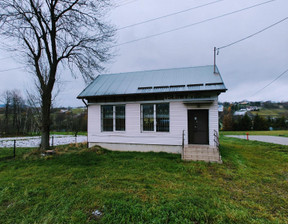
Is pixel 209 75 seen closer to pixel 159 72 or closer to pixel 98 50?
pixel 159 72

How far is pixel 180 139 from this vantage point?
8.22m

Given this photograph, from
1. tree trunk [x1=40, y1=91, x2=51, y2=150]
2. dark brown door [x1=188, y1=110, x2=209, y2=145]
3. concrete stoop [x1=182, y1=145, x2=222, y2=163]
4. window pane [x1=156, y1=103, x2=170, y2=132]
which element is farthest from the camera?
tree trunk [x1=40, y1=91, x2=51, y2=150]

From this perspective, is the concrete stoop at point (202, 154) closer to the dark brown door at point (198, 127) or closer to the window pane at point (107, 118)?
the dark brown door at point (198, 127)

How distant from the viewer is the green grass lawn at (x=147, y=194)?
2.95 meters

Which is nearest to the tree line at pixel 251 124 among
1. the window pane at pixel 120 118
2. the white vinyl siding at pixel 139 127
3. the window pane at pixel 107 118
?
the white vinyl siding at pixel 139 127

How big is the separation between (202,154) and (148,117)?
144 inches

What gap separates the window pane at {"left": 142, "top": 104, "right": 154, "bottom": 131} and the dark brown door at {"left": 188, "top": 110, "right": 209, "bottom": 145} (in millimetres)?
2225

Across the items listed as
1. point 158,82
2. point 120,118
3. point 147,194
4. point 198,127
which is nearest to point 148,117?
point 120,118

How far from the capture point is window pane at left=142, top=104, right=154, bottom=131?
29.1 feet

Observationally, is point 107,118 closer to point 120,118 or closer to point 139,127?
point 120,118

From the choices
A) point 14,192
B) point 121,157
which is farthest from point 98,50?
point 14,192

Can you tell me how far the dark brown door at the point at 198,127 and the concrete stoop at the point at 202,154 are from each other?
738 mm

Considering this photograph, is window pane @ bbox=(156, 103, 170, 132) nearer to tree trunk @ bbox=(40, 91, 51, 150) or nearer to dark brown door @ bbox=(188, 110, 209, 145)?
dark brown door @ bbox=(188, 110, 209, 145)

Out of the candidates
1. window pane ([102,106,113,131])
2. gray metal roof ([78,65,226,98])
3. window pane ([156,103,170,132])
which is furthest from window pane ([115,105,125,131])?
window pane ([156,103,170,132])
